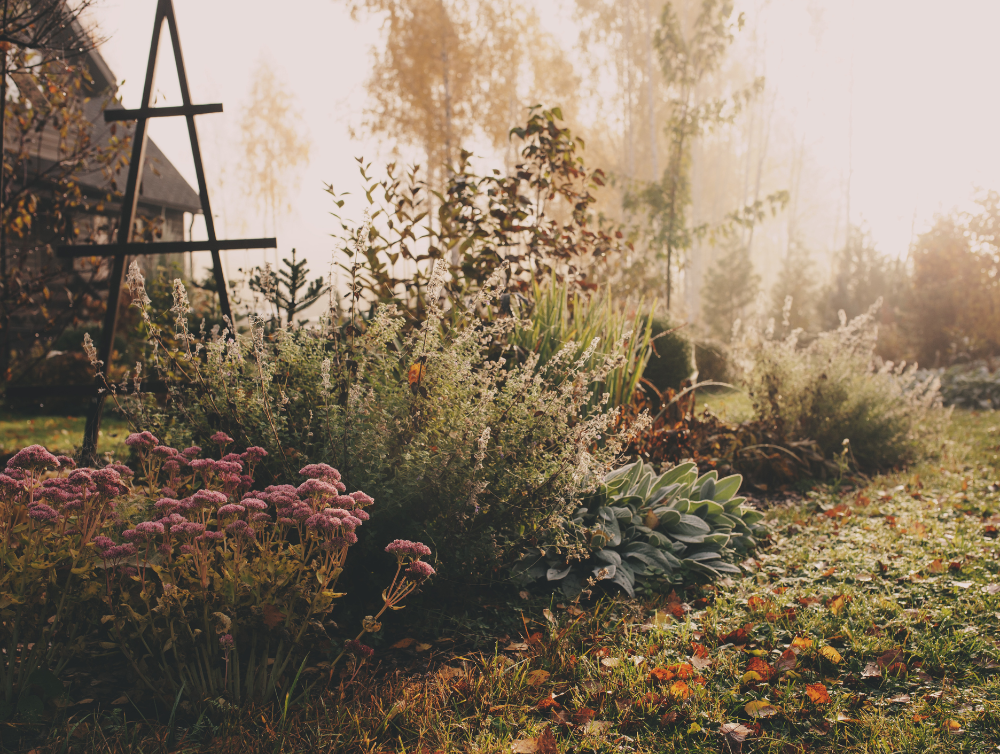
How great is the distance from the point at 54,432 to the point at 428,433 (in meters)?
6.69

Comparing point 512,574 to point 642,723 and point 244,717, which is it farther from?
point 244,717

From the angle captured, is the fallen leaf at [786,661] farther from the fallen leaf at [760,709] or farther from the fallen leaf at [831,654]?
the fallen leaf at [760,709]

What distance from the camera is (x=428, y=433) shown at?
8.56 ft

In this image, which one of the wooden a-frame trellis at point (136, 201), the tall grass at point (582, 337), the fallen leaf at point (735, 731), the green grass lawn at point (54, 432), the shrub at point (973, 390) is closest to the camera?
the fallen leaf at point (735, 731)

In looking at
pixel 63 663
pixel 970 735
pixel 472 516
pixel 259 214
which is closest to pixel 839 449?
pixel 970 735

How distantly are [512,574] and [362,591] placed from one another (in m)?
0.64

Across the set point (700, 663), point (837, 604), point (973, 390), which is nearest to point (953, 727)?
point (700, 663)

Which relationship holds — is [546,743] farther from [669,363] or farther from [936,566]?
[669,363]

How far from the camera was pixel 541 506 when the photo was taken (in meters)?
2.64

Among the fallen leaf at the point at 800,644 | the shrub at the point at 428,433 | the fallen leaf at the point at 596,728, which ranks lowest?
the fallen leaf at the point at 596,728

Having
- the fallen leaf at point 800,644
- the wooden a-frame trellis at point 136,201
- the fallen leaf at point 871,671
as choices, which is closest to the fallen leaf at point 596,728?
the fallen leaf at point 800,644

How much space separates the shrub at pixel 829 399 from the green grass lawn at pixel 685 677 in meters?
2.12

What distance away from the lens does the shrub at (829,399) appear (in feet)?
17.9

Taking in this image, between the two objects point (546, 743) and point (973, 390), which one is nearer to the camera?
point (546, 743)
